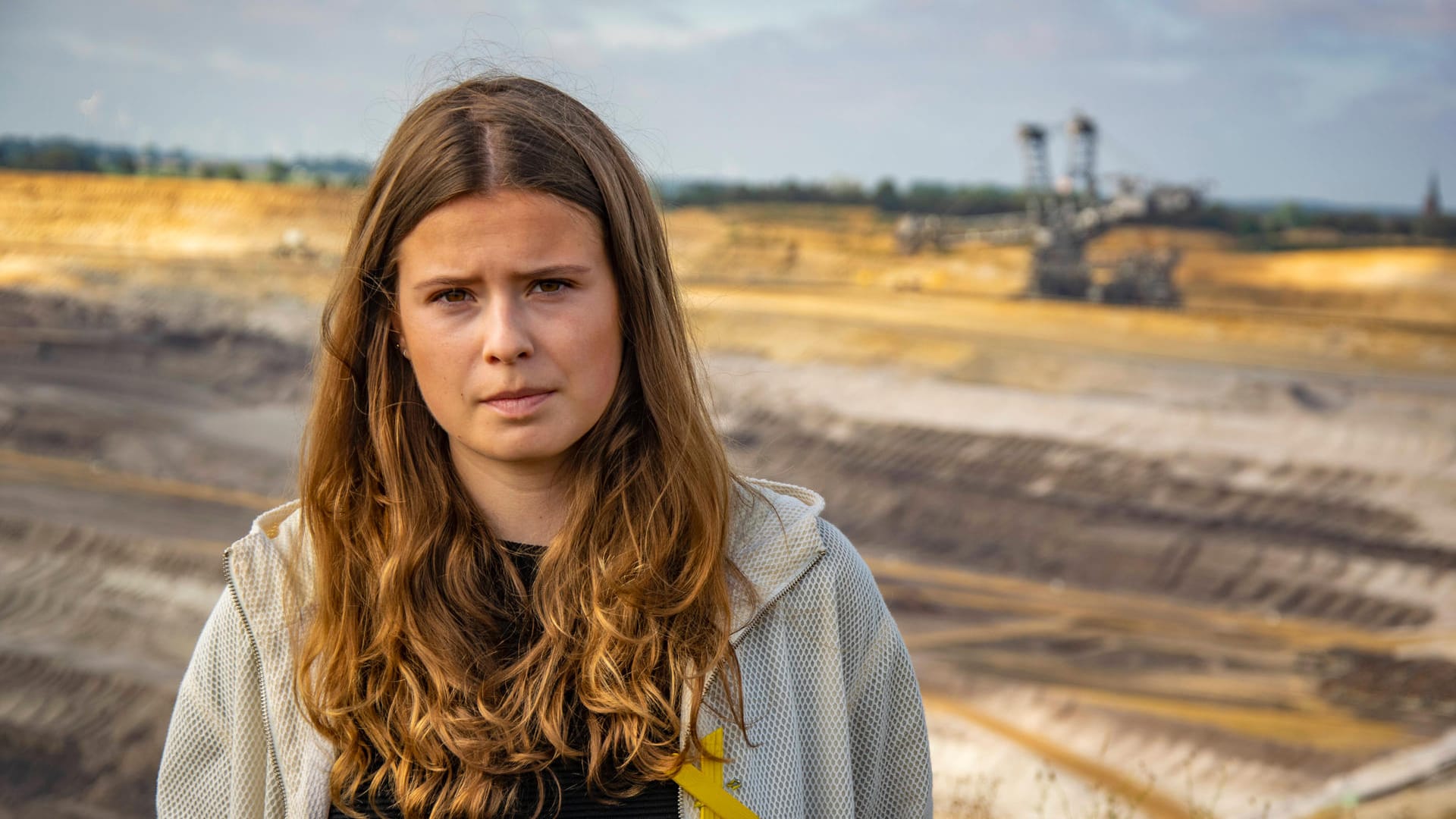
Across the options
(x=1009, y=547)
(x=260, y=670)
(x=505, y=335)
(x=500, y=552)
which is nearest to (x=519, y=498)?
(x=500, y=552)

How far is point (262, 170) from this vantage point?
1442cm

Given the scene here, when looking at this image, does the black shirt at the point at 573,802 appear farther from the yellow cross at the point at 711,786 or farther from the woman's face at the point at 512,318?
the woman's face at the point at 512,318

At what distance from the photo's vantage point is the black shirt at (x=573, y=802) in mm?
1412

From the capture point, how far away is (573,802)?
1414 millimetres

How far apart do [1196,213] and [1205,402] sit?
12.0ft

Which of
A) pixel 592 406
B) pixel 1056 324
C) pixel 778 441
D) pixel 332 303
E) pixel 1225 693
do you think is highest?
pixel 332 303

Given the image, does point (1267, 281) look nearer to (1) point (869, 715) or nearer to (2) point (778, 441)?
(2) point (778, 441)

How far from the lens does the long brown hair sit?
1424 millimetres

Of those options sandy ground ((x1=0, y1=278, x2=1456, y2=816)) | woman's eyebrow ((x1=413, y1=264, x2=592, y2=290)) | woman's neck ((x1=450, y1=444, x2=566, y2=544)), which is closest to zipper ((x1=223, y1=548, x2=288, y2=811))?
woman's neck ((x1=450, y1=444, x2=566, y2=544))

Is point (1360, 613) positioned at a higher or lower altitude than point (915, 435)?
lower

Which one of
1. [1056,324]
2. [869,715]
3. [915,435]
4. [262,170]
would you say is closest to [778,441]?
[915,435]

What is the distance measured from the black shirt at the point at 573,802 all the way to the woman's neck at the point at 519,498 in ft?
0.93

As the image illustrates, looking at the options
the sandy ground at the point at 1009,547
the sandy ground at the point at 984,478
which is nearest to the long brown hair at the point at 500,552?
the sandy ground at the point at 1009,547

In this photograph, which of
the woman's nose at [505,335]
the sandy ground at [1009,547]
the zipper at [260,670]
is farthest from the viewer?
the sandy ground at [1009,547]
